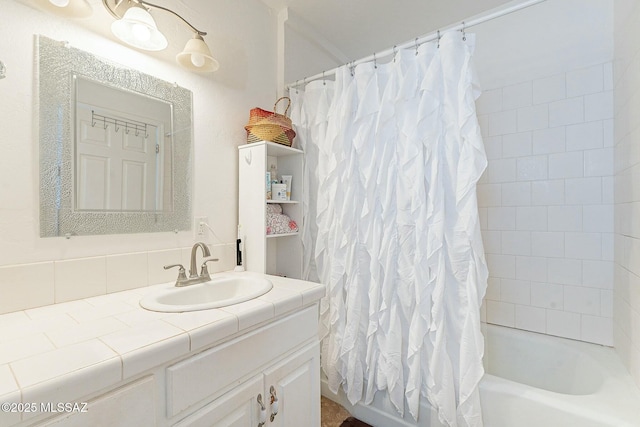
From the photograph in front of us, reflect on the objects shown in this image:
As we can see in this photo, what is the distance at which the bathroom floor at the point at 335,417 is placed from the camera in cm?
165

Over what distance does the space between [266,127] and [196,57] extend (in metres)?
0.46

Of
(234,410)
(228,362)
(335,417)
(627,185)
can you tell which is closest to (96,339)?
(228,362)

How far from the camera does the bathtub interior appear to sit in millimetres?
1561

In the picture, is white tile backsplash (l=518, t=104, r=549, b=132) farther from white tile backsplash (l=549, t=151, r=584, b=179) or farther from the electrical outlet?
the electrical outlet

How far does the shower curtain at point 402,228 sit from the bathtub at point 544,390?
113 millimetres

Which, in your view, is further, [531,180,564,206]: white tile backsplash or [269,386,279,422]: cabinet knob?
[531,180,564,206]: white tile backsplash

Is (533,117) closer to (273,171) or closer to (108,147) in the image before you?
(273,171)

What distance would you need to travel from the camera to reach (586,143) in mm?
1703

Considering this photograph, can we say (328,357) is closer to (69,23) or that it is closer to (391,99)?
(391,99)

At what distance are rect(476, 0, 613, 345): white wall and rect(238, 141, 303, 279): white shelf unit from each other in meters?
1.34

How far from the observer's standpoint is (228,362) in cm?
92

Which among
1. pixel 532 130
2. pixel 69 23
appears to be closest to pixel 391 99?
pixel 532 130

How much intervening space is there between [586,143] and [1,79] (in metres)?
2.76

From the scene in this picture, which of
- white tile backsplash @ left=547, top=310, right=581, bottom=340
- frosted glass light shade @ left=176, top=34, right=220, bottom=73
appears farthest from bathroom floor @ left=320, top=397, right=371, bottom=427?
frosted glass light shade @ left=176, top=34, right=220, bottom=73
